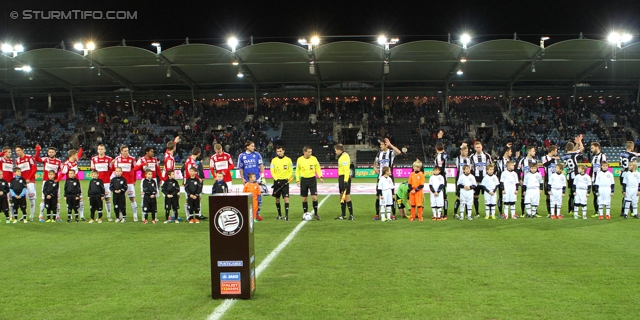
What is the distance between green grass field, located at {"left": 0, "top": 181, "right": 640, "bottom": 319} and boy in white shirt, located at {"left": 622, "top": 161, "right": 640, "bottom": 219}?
5.54 feet

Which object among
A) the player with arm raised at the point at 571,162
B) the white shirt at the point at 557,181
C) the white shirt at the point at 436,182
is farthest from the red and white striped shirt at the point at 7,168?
the player with arm raised at the point at 571,162

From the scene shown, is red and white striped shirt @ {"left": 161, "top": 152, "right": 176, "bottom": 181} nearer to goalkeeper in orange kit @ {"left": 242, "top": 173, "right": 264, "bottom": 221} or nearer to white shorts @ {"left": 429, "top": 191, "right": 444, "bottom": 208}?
goalkeeper in orange kit @ {"left": 242, "top": 173, "right": 264, "bottom": 221}

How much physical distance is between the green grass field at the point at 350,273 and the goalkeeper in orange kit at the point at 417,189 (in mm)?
1506

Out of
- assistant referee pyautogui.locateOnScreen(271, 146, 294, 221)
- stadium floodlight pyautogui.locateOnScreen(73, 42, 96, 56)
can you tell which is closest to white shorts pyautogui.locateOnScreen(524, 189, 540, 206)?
assistant referee pyautogui.locateOnScreen(271, 146, 294, 221)

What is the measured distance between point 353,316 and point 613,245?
6.31 m

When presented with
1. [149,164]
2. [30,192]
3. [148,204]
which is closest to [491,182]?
[148,204]

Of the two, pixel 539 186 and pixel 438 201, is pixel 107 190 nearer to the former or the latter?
pixel 438 201

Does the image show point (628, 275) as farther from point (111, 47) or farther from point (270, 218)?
point (111, 47)

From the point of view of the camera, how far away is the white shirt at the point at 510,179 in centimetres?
1331

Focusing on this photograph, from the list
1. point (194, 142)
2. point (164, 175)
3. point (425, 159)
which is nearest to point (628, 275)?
point (164, 175)

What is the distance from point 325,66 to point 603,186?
1208 inches

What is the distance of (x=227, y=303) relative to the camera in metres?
5.62

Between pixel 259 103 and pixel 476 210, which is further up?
pixel 259 103

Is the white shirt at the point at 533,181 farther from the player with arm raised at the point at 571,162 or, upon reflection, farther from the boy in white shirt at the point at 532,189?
the player with arm raised at the point at 571,162
